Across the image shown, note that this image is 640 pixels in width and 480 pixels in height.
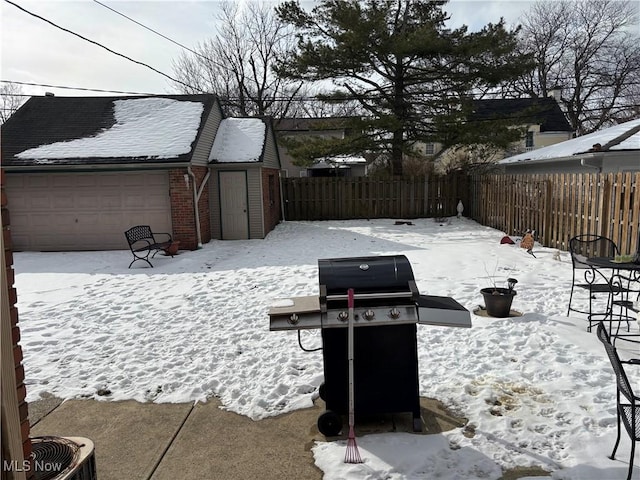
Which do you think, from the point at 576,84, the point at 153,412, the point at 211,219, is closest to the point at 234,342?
the point at 153,412

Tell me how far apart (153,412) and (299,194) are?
15085 millimetres

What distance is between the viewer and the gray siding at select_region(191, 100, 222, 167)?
12.4 m

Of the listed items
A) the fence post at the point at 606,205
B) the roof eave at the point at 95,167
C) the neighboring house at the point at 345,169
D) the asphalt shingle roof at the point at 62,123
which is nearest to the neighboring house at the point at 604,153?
the fence post at the point at 606,205

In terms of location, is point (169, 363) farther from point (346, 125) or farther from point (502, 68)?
point (502, 68)

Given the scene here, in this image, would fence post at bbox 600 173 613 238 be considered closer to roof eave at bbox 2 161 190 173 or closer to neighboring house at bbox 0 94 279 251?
neighboring house at bbox 0 94 279 251

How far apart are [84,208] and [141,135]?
2561 millimetres

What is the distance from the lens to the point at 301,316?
9.95 feet

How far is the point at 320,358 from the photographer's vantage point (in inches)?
187

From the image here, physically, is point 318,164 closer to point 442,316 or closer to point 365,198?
point 365,198

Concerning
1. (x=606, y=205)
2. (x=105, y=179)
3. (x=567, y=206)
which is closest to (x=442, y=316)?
(x=606, y=205)

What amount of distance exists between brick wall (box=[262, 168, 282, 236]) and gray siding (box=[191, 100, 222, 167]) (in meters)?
1.85

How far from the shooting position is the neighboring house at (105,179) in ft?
39.0

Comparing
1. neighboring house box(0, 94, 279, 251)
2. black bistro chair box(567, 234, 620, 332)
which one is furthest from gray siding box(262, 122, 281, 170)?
black bistro chair box(567, 234, 620, 332)

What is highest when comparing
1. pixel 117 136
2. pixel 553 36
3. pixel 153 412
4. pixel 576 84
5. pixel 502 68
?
pixel 553 36
